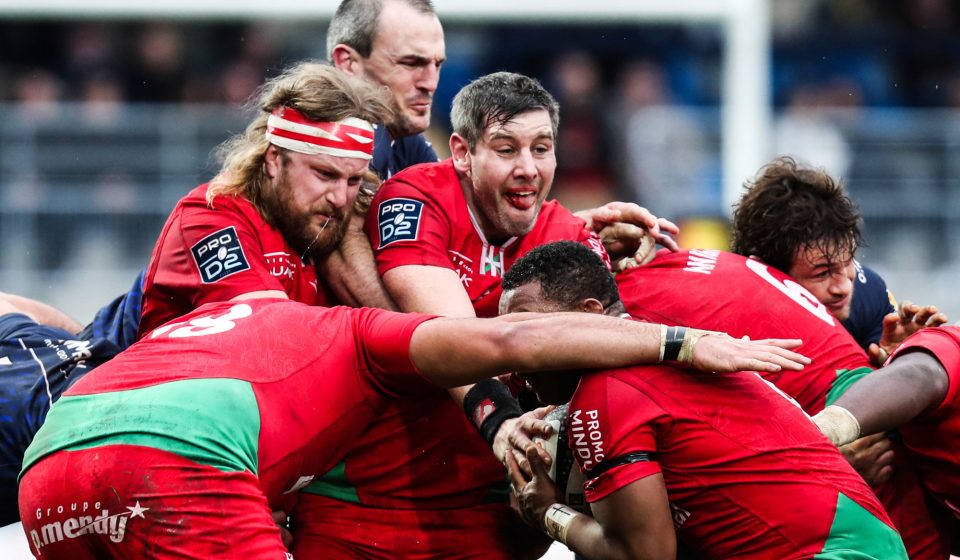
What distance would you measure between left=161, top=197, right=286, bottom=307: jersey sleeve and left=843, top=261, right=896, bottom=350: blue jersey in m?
2.61

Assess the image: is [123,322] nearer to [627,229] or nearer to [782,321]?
[627,229]

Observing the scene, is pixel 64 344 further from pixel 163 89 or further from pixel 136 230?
pixel 163 89

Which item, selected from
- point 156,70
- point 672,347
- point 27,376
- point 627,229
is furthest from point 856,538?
point 156,70

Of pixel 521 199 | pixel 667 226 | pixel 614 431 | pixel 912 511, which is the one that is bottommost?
pixel 912 511

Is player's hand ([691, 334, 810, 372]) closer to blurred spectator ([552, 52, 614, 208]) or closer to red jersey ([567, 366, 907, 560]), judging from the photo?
red jersey ([567, 366, 907, 560])

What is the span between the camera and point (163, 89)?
13.2 metres

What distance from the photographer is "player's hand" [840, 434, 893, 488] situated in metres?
5.02

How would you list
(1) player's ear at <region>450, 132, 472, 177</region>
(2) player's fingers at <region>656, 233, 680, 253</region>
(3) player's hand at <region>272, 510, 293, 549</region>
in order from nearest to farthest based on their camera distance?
(3) player's hand at <region>272, 510, 293, 549</region>, (1) player's ear at <region>450, 132, 472, 177</region>, (2) player's fingers at <region>656, 233, 680, 253</region>

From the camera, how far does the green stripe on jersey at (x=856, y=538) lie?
4223 millimetres

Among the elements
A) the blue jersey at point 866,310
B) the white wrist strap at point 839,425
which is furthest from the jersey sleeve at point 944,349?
the blue jersey at point 866,310

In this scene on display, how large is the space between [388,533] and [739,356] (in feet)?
5.46

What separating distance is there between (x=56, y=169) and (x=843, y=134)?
7.07 m

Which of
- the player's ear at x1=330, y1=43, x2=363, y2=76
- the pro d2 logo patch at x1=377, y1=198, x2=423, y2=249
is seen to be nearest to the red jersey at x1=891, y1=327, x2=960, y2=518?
the pro d2 logo patch at x1=377, y1=198, x2=423, y2=249

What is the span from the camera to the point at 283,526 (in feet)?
16.8
